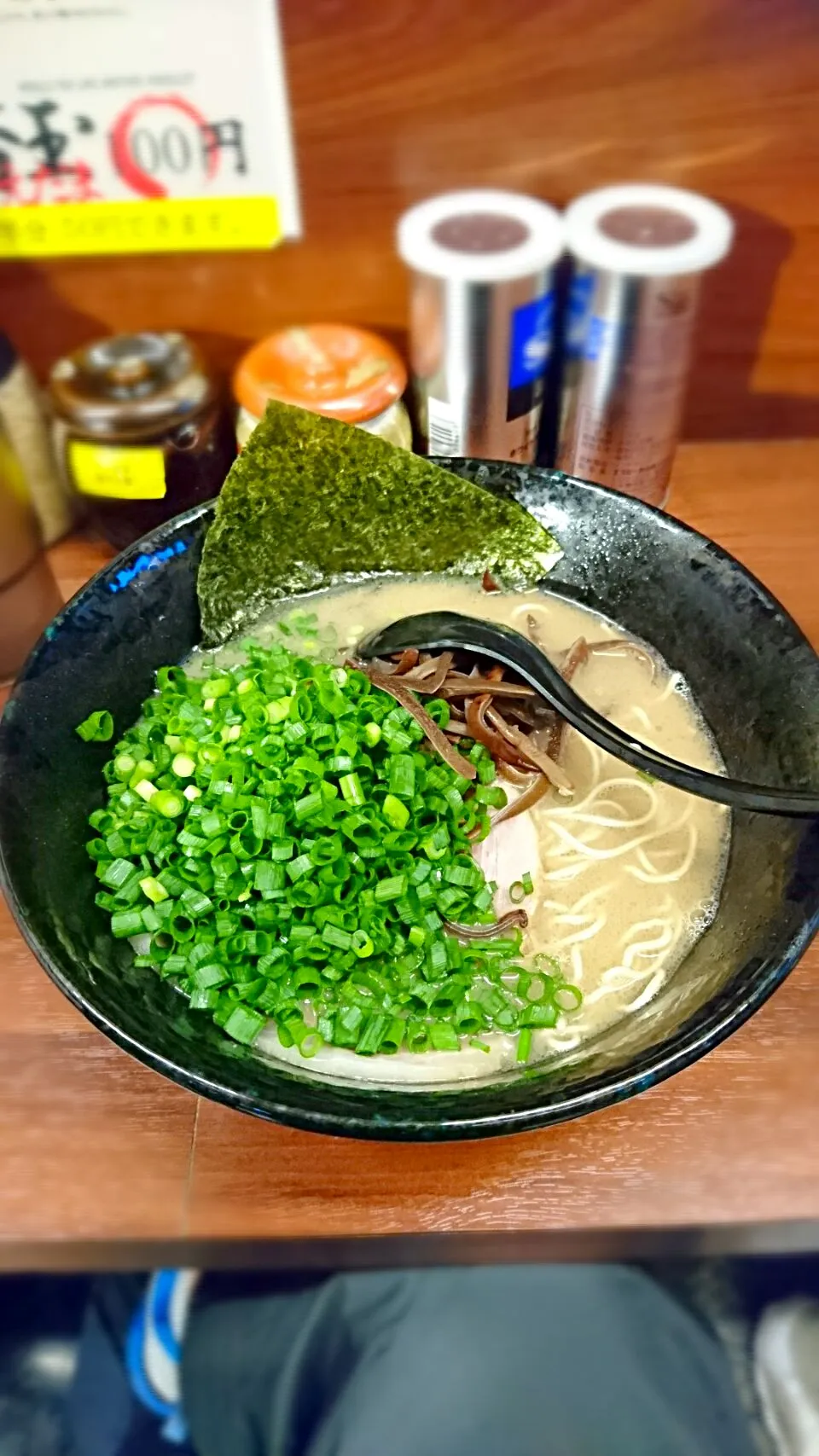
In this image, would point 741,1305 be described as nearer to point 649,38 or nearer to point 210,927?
point 210,927

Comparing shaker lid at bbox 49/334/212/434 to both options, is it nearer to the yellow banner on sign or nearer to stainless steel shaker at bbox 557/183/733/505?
the yellow banner on sign

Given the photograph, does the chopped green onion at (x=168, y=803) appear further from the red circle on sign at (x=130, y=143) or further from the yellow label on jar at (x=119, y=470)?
the red circle on sign at (x=130, y=143)

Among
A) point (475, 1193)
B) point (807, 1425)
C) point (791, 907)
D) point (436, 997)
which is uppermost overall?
point (791, 907)

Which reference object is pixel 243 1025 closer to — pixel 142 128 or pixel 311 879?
pixel 311 879

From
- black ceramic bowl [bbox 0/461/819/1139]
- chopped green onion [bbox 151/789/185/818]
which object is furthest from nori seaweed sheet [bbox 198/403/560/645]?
chopped green onion [bbox 151/789/185/818]

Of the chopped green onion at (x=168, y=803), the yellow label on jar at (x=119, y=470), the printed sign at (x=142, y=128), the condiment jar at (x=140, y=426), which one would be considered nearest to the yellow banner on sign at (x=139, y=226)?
the printed sign at (x=142, y=128)

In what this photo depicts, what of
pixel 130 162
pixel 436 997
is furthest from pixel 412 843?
pixel 130 162

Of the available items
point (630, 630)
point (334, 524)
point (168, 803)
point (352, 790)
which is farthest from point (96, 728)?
point (630, 630)
